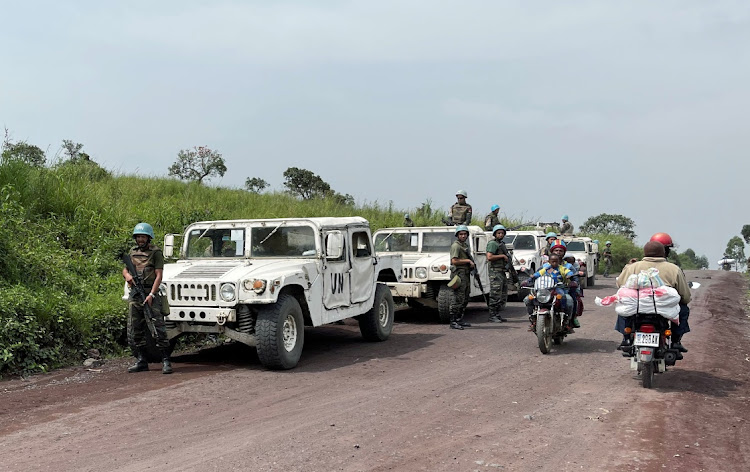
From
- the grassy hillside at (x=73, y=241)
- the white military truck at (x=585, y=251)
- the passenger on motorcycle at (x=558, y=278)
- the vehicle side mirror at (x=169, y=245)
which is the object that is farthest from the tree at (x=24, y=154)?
the white military truck at (x=585, y=251)

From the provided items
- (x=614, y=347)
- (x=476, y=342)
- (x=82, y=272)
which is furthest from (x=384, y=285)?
(x=82, y=272)

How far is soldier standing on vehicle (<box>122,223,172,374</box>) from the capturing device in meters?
7.90

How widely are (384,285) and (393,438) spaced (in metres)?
5.54

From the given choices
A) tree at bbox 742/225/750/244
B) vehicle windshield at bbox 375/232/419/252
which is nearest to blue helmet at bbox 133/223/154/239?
vehicle windshield at bbox 375/232/419/252

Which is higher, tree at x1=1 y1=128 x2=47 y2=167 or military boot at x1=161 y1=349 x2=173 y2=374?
tree at x1=1 y1=128 x2=47 y2=167

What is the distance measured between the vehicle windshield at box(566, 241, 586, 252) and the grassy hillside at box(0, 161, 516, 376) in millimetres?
9841

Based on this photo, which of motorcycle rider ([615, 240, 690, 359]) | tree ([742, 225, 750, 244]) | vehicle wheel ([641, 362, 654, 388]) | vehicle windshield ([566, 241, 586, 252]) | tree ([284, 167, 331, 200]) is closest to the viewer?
vehicle wheel ([641, 362, 654, 388])

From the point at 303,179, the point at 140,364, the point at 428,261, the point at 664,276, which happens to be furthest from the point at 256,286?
the point at 303,179

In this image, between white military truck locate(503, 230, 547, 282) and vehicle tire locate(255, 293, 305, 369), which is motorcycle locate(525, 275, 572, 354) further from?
white military truck locate(503, 230, 547, 282)

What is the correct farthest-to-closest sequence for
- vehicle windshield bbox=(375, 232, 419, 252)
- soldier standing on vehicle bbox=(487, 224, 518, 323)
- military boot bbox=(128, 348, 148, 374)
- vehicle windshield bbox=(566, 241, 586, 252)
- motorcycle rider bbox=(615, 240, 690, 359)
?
vehicle windshield bbox=(566, 241, 586, 252)
vehicle windshield bbox=(375, 232, 419, 252)
soldier standing on vehicle bbox=(487, 224, 518, 323)
military boot bbox=(128, 348, 148, 374)
motorcycle rider bbox=(615, 240, 690, 359)

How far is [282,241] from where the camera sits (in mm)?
9227

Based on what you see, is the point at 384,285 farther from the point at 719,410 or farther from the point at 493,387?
the point at 719,410

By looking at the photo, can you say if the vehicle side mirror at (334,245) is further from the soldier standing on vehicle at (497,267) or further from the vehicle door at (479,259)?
the vehicle door at (479,259)

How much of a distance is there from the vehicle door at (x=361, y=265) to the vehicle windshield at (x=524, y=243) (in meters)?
9.61
